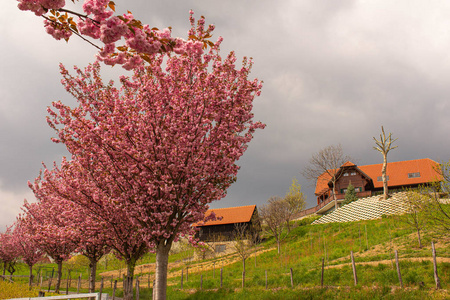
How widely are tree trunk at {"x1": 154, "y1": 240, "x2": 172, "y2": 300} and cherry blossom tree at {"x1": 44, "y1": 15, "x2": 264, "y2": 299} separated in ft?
0.12

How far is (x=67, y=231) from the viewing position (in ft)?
49.9

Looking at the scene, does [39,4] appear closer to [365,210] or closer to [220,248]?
[365,210]

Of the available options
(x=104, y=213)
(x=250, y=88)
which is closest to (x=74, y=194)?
(x=104, y=213)

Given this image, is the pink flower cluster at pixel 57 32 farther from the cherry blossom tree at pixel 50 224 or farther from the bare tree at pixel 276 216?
the bare tree at pixel 276 216

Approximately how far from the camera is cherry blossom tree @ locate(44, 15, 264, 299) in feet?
35.1

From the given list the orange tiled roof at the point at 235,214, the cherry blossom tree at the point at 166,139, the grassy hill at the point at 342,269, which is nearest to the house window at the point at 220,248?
the orange tiled roof at the point at 235,214

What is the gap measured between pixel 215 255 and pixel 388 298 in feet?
116

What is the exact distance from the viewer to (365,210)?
137 feet

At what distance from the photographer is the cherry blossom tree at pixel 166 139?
10.7 metres

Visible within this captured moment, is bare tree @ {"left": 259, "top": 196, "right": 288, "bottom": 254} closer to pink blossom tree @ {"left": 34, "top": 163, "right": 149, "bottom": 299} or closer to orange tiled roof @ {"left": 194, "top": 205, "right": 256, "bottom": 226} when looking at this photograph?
orange tiled roof @ {"left": 194, "top": 205, "right": 256, "bottom": 226}

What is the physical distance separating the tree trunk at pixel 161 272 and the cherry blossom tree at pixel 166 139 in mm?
35

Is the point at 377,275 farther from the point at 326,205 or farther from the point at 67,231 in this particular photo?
the point at 326,205

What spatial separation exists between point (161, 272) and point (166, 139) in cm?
478

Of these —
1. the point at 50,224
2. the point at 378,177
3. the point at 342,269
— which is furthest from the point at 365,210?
the point at 50,224
